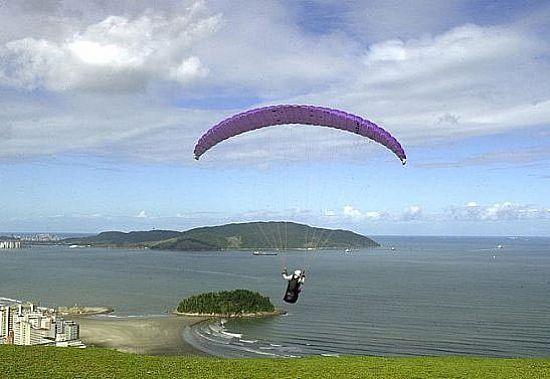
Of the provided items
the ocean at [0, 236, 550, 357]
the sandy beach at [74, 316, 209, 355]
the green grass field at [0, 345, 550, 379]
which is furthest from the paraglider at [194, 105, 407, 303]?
the sandy beach at [74, 316, 209, 355]

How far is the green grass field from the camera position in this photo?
12898 mm

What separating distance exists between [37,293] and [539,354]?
64896mm

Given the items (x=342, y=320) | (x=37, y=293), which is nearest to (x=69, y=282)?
(x=37, y=293)

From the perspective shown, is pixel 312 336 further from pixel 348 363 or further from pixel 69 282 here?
pixel 69 282

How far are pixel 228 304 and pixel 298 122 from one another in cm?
4499

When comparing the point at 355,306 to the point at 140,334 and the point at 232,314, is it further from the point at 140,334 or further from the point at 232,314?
the point at 140,334

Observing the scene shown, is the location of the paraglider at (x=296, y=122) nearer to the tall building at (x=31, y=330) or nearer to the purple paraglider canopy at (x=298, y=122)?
the purple paraglider canopy at (x=298, y=122)

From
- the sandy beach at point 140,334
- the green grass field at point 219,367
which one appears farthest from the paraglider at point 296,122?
the sandy beach at point 140,334

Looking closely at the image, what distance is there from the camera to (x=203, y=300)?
58.5m

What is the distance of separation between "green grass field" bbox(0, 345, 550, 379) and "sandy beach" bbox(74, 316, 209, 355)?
22.2 metres

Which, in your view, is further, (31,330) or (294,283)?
(31,330)

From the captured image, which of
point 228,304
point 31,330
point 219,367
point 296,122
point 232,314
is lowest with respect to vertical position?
point 232,314

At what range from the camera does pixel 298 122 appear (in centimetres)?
1494

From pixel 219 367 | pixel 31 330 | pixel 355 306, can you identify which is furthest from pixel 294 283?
pixel 355 306
